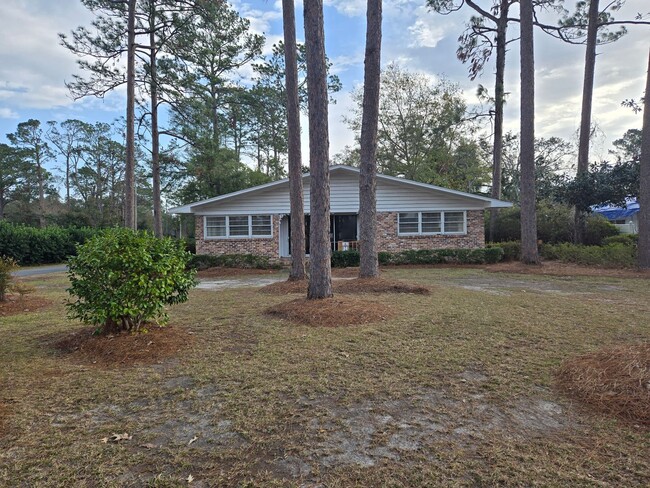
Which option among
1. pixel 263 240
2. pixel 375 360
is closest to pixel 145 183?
pixel 263 240

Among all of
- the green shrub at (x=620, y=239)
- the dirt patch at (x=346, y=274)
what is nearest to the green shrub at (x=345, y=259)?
the dirt patch at (x=346, y=274)

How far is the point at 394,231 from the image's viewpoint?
17312 mm

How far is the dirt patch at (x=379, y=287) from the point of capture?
811 centimetres

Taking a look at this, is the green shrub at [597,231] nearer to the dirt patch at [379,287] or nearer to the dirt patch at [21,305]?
the dirt patch at [379,287]

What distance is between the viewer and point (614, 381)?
3.03m

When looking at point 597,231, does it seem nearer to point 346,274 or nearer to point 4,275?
point 346,274

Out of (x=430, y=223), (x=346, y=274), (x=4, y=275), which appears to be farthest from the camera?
(x=430, y=223)

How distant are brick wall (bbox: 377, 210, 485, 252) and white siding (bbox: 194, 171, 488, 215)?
40 cm

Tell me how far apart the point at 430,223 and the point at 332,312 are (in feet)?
41.9

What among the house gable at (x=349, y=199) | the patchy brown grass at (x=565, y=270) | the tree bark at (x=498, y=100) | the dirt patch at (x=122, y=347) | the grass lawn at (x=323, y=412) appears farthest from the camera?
the tree bark at (x=498, y=100)

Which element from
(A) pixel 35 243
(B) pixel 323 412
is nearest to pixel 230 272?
(B) pixel 323 412

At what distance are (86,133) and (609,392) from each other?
156ft

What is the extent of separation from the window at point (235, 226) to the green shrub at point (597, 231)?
1435 cm

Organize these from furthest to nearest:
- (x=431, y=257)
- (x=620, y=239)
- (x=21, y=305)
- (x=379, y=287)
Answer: (x=620, y=239)
(x=431, y=257)
(x=379, y=287)
(x=21, y=305)
